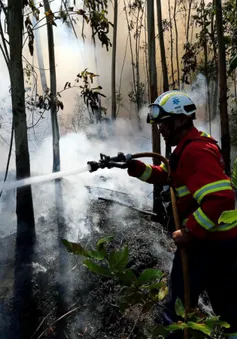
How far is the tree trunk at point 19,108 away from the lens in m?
3.62

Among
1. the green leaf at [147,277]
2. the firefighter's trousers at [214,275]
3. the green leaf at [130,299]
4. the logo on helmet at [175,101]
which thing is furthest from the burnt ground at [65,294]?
the green leaf at [147,277]

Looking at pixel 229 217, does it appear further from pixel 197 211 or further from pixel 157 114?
pixel 157 114

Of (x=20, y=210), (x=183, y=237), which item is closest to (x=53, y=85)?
(x=20, y=210)

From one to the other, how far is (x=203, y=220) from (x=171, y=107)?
2.38ft

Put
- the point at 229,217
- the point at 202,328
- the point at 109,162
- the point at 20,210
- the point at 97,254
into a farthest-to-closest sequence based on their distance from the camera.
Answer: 1. the point at 20,210
2. the point at 109,162
3. the point at 97,254
4. the point at 202,328
5. the point at 229,217

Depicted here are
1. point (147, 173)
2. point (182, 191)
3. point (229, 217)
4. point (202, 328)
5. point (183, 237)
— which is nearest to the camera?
point (229, 217)

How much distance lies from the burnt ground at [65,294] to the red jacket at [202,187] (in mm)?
702

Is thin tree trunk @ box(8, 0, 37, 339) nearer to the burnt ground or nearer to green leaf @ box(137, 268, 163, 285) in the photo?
the burnt ground

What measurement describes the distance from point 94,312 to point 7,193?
2.96m

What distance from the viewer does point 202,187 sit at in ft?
6.03

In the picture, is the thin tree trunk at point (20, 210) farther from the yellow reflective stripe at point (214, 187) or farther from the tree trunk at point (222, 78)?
the tree trunk at point (222, 78)

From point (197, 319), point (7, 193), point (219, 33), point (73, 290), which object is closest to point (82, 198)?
point (7, 193)

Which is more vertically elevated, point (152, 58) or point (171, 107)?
point (152, 58)

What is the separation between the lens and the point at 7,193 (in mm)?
5457
